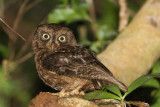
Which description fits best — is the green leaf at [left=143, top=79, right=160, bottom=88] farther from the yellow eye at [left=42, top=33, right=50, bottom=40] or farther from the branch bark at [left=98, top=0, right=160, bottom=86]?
the yellow eye at [left=42, top=33, right=50, bottom=40]

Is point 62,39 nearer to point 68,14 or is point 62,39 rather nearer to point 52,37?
point 52,37

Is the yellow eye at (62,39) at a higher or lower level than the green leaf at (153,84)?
higher

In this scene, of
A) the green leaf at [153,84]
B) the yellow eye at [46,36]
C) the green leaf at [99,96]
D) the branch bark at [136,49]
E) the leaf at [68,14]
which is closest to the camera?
the green leaf at [99,96]

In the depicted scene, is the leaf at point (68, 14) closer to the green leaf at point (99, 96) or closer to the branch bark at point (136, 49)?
the branch bark at point (136, 49)

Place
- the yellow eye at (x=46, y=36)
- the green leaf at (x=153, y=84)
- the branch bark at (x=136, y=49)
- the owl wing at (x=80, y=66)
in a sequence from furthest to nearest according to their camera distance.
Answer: the green leaf at (x=153, y=84) → the yellow eye at (x=46, y=36) → the branch bark at (x=136, y=49) → the owl wing at (x=80, y=66)

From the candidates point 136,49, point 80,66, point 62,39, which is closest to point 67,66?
point 80,66

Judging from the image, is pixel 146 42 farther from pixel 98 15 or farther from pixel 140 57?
pixel 98 15

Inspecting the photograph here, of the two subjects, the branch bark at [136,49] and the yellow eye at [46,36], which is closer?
the branch bark at [136,49]

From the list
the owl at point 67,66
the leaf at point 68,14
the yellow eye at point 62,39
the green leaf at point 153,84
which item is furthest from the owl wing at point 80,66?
the leaf at point 68,14
